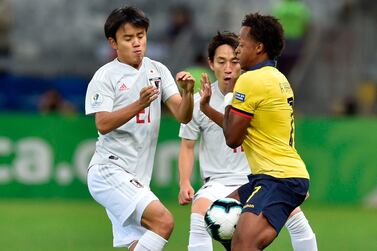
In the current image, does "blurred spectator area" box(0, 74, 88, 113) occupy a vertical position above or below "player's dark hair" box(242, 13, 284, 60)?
below

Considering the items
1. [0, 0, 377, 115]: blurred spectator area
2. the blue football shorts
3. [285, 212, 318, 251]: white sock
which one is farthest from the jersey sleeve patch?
[0, 0, 377, 115]: blurred spectator area

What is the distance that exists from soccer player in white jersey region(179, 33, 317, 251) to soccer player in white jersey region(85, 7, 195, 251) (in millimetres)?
641

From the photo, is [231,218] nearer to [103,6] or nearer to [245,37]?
[245,37]

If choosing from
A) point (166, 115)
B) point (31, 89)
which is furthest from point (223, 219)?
point (31, 89)

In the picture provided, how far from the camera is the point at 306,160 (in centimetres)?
1844

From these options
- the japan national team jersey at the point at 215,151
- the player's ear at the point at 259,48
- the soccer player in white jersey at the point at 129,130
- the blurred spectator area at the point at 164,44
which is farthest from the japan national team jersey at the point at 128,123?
the blurred spectator area at the point at 164,44

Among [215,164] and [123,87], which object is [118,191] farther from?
[215,164]

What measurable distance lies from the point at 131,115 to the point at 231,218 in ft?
3.66

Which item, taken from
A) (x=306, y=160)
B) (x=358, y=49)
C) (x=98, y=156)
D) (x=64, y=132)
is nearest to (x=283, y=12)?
(x=358, y=49)

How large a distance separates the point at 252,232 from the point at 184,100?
1.38 m

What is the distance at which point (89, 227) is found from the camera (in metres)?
15.1

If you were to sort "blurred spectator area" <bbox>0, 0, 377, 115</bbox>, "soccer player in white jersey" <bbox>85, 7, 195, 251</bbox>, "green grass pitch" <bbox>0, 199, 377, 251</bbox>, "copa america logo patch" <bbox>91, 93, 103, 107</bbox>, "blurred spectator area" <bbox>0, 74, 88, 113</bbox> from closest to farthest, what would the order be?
"soccer player in white jersey" <bbox>85, 7, 195, 251</bbox>, "copa america logo patch" <bbox>91, 93, 103, 107</bbox>, "green grass pitch" <bbox>0, 199, 377, 251</bbox>, "blurred spectator area" <bbox>0, 0, 377, 115</bbox>, "blurred spectator area" <bbox>0, 74, 88, 113</bbox>

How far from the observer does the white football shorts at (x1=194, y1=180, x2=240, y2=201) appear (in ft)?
32.2

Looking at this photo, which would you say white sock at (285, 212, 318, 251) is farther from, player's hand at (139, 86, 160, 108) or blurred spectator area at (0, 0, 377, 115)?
blurred spectator area at (0, 0, 377, 115)
